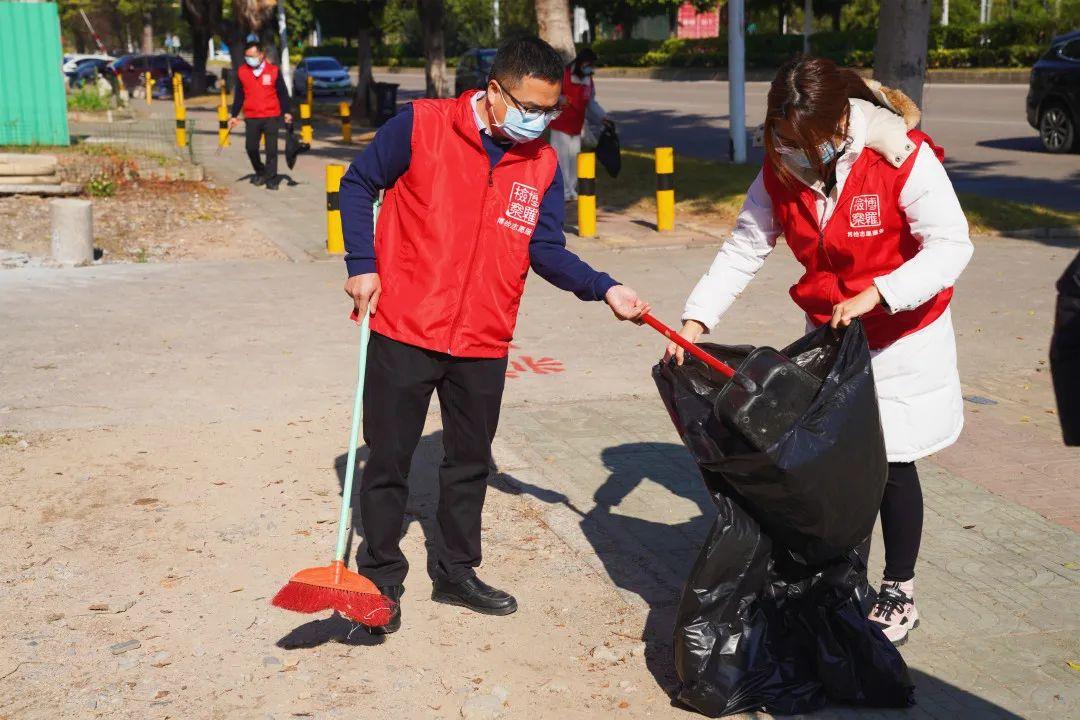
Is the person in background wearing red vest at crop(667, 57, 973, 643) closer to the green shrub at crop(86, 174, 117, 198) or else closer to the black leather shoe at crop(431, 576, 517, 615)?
the black leather shoe at crop(431, 576, 517, 615)

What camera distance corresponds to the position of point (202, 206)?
15.0m

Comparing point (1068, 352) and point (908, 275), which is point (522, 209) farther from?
point (1068, 352)

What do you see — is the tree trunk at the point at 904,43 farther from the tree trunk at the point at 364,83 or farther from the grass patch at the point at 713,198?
the tree trunk at the point at 364,83

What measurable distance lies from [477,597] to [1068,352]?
224cm

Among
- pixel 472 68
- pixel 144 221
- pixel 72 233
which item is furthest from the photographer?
pixel 472 68

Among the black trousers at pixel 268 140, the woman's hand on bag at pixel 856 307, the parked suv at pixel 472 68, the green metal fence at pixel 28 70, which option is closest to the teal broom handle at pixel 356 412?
the woman's hand on bag at pixel 856 307

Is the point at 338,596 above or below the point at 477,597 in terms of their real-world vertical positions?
above

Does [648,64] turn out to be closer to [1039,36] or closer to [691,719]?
[1039,36]

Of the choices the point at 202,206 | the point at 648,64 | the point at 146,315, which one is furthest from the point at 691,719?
the point at 648,64

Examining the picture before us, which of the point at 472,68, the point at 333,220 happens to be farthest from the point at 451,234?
the point at 472,68

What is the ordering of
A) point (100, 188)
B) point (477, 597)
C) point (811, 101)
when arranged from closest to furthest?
point (811, 101) → point (477, 597) → point (100, 188)

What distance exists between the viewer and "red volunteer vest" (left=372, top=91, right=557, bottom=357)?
13.2ft

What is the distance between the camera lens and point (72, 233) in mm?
11000

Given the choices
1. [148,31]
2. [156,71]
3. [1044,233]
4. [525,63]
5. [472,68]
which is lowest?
[1044,233]
